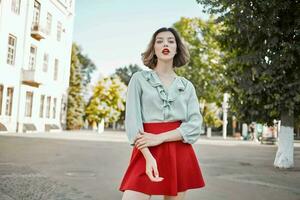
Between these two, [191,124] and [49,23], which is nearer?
[191,124]

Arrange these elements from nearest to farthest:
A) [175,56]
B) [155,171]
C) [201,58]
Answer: [155,171] → [175,56] → [201,58]

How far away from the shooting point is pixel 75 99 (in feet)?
150

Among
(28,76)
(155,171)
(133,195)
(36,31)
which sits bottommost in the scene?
(133,195)

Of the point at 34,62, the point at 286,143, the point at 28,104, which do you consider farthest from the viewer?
the point at 34,62

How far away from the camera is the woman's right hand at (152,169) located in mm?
2320

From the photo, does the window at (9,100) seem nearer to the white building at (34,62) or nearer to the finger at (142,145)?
the white building at (34,62)

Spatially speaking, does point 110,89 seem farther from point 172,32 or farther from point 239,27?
point 172,32

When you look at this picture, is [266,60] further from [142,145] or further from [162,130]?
[142,145]

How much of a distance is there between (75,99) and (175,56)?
144 feet

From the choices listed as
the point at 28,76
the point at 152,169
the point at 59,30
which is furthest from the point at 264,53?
→ the point at 59,30

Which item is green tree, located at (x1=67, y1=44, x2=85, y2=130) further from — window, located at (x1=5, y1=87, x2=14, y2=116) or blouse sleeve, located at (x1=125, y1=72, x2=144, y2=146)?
blouse sleeve, located at (x1=125, y1=72, x2=144, y2=146)

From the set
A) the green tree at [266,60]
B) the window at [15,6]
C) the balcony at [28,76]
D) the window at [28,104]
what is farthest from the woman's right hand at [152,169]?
the window at [28,104]

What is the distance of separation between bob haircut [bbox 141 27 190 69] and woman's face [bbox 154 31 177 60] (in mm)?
43

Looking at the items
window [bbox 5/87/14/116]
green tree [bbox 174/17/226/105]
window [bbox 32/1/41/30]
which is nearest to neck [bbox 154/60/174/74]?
window [bbox 5/87/14/116]
